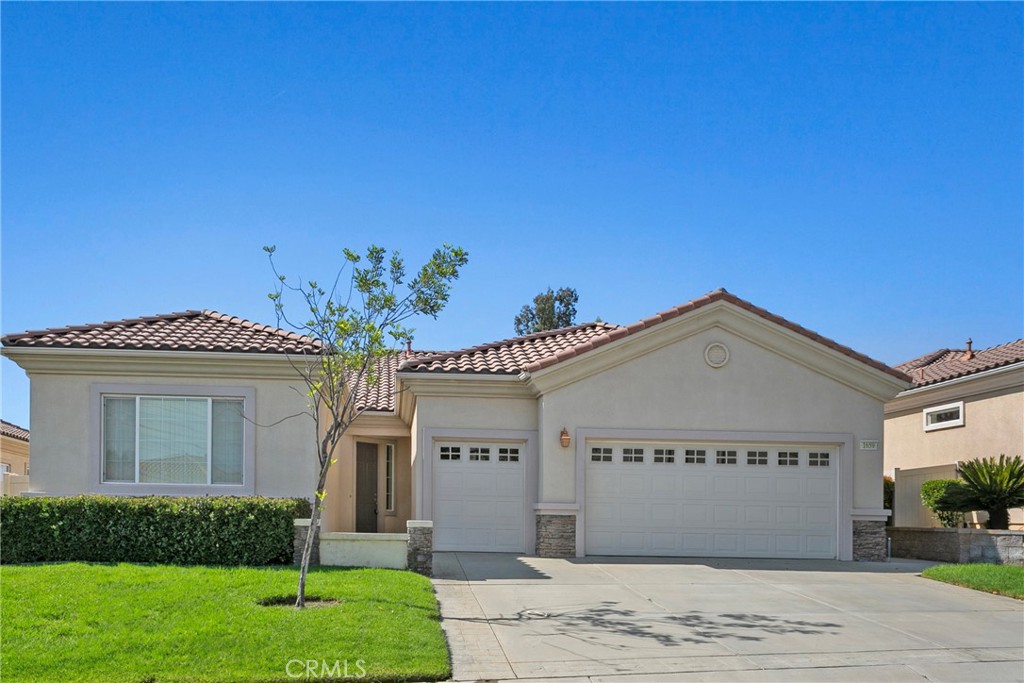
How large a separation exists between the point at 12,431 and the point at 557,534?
23.8 metres

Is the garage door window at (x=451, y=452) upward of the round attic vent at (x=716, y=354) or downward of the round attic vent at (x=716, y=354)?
downward

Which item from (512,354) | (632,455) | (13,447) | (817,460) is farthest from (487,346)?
(13,447)

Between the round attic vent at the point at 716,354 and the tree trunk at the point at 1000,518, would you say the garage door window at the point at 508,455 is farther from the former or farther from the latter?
the tree trunk at the point at 1000,518

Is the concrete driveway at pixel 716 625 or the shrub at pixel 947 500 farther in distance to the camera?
the shrub at pixel 947 500

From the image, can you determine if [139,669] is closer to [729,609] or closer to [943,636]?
[729,609]

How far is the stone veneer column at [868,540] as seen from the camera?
17969 millimetres

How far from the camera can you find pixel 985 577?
14641mm

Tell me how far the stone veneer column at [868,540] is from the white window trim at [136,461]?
11369 mm

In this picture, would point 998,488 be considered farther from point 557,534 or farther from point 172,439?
point 172,439

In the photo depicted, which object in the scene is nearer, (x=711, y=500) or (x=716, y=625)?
(x=716, y=625)

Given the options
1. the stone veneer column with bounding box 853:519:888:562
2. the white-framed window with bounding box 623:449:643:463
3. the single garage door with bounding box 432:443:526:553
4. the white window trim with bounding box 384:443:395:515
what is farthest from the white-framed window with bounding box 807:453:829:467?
the white window trim with bounding box 384:443:395:515

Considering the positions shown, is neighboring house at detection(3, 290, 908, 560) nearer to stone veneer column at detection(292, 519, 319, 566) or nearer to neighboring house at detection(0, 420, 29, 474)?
stone veneer column at detection(292, 519, 319, 566)

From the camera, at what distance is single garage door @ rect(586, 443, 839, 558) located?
17594 millimetres

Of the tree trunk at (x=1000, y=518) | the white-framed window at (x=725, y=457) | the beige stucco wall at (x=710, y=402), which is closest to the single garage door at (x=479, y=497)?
the beige stucco wall at (x=710, y=402)
